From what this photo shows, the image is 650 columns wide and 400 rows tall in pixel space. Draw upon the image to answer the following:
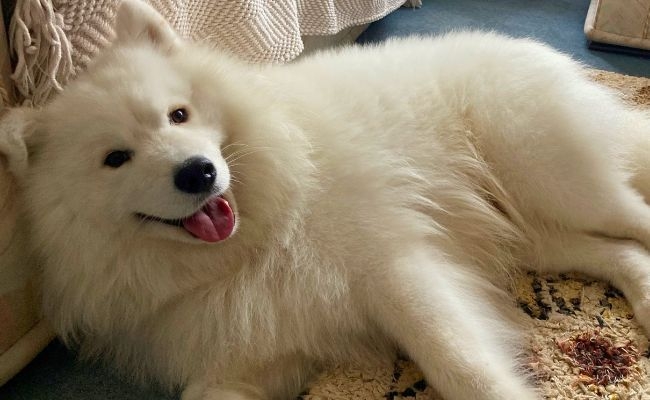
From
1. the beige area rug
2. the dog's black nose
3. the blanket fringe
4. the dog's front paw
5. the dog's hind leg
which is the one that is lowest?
the beige area rug

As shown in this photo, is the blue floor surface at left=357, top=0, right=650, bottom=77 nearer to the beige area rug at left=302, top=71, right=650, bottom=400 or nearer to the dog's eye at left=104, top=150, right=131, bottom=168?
the beige area rug at left=302, top=71, right=650, bottom=400

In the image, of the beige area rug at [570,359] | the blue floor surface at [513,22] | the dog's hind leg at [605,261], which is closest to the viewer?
the beige area rug at [570,359]

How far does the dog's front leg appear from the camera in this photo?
1.37 metres

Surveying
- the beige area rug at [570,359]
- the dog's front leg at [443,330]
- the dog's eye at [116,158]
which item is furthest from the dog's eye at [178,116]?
the beige area rug at [570,359]

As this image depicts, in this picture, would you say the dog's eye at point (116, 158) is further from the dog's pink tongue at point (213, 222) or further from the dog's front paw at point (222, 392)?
the dog's front paw at point (222, 392)

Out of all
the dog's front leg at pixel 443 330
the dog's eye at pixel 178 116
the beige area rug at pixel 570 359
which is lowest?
the beige area rug at pixel 570 359

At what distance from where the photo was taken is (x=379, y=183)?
163 centimetres

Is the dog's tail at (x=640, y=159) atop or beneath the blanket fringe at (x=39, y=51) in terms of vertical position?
beneath

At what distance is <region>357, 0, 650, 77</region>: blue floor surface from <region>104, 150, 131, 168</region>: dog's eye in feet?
8.59

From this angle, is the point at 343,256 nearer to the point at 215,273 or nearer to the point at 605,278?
the point at 215,273

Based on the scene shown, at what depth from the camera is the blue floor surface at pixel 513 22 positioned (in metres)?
3.64

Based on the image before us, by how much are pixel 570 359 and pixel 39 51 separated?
1.50 m

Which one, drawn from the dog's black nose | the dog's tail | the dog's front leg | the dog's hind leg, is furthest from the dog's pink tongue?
the dog's tail

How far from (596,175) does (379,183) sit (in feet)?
2.20
